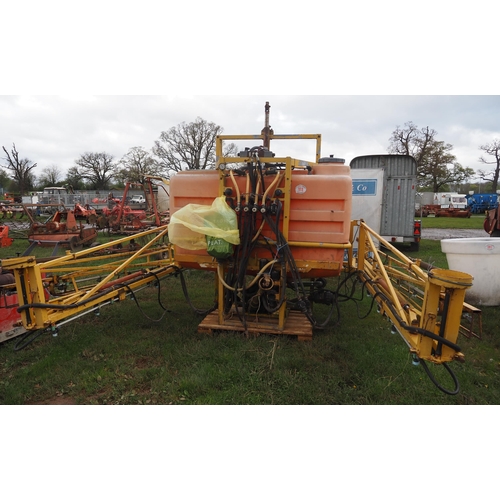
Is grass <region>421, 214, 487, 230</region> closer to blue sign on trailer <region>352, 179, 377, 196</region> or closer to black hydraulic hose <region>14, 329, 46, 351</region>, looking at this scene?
blue sign on trailer <region>352, 179, 377, 196</region>

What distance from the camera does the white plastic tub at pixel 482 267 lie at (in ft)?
16.6

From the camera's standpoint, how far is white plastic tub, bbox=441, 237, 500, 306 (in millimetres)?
5059

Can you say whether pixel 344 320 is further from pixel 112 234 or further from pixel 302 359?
pixel 112 234

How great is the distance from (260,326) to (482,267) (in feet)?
11.8

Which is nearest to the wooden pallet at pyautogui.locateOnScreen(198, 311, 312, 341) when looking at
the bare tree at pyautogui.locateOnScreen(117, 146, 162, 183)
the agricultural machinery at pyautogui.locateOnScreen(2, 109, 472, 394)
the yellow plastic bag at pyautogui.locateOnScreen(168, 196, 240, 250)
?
the agricultural machinery at pyautogui.locateOnScreen(2, 109, 472, 394)

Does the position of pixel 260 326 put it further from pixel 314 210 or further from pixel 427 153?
pixel 427 153

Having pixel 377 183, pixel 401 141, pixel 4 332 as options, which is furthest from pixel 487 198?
pixel 4 332

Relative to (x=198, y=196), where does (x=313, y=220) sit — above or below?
below

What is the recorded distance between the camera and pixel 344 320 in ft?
15.3

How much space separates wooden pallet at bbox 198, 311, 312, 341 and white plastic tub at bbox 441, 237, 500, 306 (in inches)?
112

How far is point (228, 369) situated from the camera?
129 inches

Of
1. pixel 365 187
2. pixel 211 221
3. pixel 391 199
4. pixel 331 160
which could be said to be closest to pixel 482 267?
pixel 331 160

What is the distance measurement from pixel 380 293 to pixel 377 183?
247 inches

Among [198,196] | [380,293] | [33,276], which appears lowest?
[380,293]
